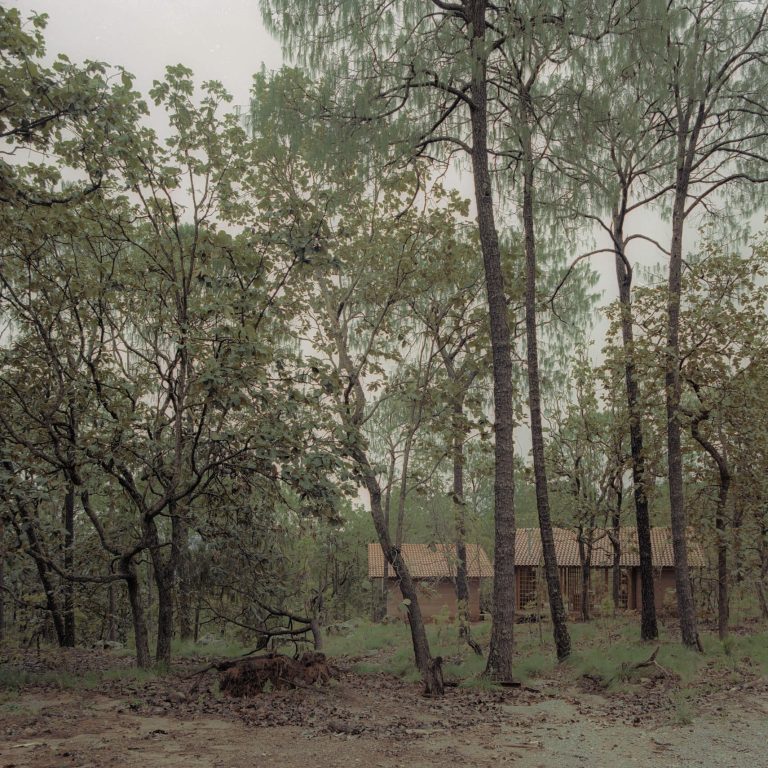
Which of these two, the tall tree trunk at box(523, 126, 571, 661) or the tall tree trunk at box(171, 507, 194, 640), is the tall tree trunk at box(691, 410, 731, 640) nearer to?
the tall tree trunk at box(523, 126, 571, 661)

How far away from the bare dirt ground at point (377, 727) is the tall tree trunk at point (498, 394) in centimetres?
81

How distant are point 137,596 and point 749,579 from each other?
54.0 ft

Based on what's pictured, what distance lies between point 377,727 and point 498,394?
524 centimetres

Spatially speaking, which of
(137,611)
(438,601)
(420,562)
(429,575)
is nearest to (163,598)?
(137,611)

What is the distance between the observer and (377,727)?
7.54m

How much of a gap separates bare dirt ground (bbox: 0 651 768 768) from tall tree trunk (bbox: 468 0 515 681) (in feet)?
2.66

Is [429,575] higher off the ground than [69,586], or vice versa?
[69,586]

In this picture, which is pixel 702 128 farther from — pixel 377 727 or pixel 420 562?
pixel 420 562

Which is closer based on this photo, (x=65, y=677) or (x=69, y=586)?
(x=65, y=677)

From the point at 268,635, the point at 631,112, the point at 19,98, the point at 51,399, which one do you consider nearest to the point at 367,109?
the point at 631,112

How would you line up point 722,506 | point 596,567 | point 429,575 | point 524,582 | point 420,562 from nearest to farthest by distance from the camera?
point 722,506
point 596,567
point 429,575
point 524,582
point 420,562

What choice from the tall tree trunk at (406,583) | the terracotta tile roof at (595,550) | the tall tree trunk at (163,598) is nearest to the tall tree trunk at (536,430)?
the tall tree trunk at (406,583)

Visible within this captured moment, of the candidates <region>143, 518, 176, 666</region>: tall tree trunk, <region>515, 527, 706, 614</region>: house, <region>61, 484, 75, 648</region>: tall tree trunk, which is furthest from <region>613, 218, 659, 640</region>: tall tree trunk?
<region>515, 527, 706, 614</region>: house

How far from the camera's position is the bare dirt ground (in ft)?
20.4
